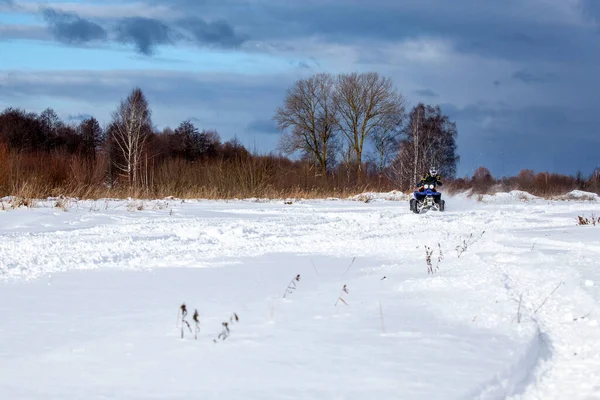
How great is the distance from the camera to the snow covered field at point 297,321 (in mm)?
2615

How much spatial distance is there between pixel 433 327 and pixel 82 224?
7418 mm

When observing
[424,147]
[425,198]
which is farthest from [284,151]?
[425,198]

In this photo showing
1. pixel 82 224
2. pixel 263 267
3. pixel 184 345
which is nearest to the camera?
pixel 184 345

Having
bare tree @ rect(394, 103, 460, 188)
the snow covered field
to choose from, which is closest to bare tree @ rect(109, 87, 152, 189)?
bare tree @ rect(394, 103, 460, 188)

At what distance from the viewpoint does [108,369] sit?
271cm

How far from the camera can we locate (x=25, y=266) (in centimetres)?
544

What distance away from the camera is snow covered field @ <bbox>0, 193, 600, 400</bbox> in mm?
2615

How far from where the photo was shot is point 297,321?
11.8 feet

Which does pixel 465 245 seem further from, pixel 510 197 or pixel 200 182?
pixel 510 197

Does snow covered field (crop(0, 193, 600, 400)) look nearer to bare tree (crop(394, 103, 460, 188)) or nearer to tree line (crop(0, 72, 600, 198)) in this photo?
tree line (crop(0, 72, 600, 198))

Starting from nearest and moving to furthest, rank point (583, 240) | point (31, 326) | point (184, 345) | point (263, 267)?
point (184, 345) < point (31, 326) < point (263, 267) < point (583, 240)

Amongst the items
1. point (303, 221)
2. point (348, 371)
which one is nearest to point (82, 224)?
point (303, 221)

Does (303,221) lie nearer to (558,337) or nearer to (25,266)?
(25,266)

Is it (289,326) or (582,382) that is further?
(289,326)
